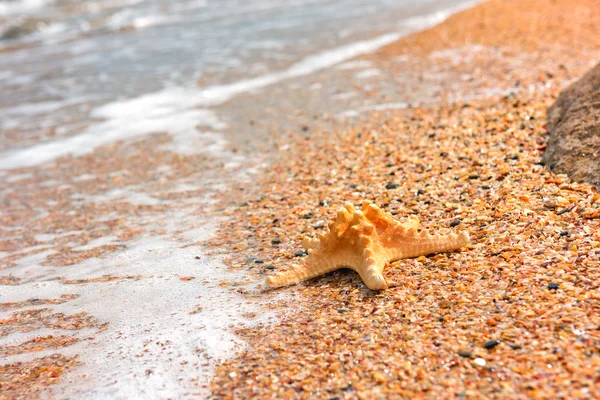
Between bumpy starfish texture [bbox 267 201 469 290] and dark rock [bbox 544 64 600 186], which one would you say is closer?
bumpy starfish texture [bbox 267 201 469 290]

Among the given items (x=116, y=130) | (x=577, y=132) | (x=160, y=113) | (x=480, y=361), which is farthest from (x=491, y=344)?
(x=160, y=113)

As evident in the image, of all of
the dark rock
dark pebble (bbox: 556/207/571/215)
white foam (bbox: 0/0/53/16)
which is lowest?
Result: dark pebble (bbox: 556/207/571/215)

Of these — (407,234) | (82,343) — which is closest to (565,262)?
(407,234)

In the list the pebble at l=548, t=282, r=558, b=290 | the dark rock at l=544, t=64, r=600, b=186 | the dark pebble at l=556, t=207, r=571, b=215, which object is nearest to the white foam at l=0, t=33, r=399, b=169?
the dark rock at l=544, t=64, r=600, b=186

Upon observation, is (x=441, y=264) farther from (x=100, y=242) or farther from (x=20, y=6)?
(x=20, y=6)

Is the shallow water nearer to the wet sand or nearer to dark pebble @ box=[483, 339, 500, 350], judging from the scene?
the wet sand

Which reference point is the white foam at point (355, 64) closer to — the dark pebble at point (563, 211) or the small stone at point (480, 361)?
the dark pebble at point (563, 211)

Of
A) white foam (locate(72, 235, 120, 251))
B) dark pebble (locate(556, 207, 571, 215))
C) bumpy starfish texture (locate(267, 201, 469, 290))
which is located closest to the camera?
bumpy starfish texture (locate(267, 201, 469, 290))

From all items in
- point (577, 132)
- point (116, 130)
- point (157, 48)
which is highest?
point (157, 48)
